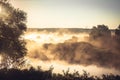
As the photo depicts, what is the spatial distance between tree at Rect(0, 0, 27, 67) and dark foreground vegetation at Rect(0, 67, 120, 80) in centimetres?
20

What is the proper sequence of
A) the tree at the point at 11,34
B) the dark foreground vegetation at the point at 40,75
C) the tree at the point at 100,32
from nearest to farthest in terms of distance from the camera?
the dark foreground vegetation at the point at 40,75
the tree at the point at 11,34
the tree at the point at 100,32

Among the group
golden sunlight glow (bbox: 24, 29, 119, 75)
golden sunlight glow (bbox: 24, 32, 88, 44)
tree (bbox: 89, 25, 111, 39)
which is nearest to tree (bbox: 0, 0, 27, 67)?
golden sunlight glow (bbox: 24, 29, 119, 75)

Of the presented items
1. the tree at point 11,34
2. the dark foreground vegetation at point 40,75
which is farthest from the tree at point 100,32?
the tree at point 11,34

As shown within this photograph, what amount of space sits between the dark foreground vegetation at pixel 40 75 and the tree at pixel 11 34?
20cm

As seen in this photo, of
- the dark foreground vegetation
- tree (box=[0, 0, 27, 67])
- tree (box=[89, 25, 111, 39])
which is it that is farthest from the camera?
tree (box=[89, 25, 111, 39])

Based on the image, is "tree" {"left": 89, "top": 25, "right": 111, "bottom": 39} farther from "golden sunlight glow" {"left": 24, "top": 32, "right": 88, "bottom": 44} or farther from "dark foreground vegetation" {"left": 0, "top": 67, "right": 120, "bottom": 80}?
"dark foreground vegetation" {"left": 0, "top": 67, "right": 120, "bottom": 80}

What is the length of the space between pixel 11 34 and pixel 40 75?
109cm

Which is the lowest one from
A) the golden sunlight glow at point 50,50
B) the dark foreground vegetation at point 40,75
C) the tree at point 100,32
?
the dark foreground vegetation at point 40,75

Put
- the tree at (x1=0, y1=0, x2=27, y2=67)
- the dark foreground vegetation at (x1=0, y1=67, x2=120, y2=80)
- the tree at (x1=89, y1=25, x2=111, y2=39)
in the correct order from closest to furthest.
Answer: the dark foreground vegetation at (x1=0, y1=67, x2=120, y2=80) → the tree at (x1=0, y1=0, x2=27, y2=67) → the tree at (x1=89, y1=25, x2=111, y2=39)

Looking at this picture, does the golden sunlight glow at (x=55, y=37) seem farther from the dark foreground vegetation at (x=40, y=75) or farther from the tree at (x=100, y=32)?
the dark foreground vegetation at (x=40, y=75)

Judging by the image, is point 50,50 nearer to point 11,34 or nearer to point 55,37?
point 55,37

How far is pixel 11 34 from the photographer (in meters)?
6.81

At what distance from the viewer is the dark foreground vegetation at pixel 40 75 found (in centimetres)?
661

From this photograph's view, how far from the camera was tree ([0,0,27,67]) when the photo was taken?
22.1 feet
